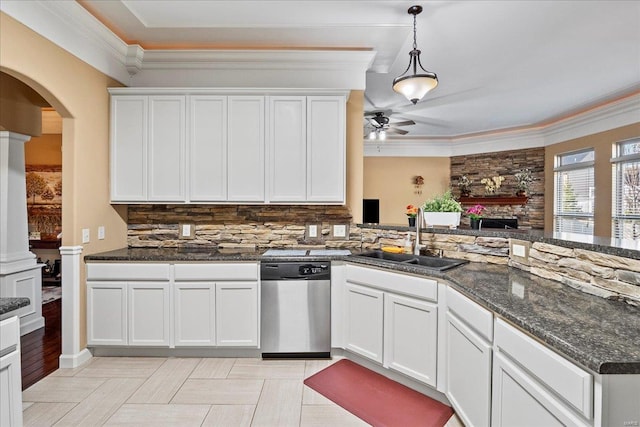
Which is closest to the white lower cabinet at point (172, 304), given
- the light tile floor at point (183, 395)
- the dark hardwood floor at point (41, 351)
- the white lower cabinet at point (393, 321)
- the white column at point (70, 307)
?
the white column at point (70, 307)

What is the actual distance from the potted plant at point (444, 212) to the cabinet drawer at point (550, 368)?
1461 millimetres

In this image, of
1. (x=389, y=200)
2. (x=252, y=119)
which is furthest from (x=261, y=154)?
(x=389, y=200)

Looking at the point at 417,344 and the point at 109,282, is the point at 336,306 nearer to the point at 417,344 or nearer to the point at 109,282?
the point at 417,344

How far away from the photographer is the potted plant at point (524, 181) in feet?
22.3

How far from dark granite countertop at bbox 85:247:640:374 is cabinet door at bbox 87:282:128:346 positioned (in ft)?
7.34

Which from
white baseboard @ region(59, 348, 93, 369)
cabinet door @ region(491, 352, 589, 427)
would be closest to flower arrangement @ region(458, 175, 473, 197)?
cabinet door @ region(491, 352, 589, 427)

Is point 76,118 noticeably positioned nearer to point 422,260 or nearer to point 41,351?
point 41,351

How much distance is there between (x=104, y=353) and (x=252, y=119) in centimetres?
250

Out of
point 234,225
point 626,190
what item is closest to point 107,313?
point 234,225

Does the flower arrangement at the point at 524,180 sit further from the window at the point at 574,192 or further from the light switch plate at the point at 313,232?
the light switch plate at the point at 313,232

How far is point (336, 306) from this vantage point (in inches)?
116

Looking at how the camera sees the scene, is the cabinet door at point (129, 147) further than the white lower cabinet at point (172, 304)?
Yes

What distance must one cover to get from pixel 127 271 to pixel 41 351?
4.01 ft

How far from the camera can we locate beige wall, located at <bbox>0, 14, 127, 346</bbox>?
7.57 ft
